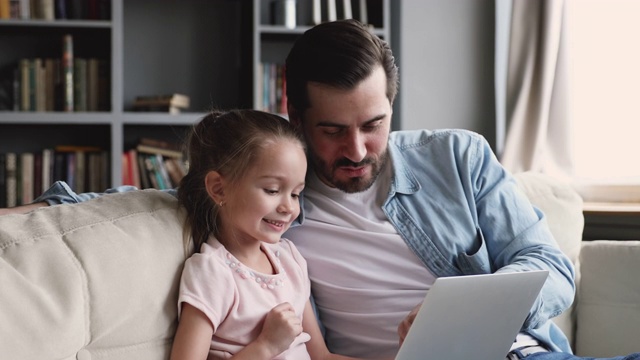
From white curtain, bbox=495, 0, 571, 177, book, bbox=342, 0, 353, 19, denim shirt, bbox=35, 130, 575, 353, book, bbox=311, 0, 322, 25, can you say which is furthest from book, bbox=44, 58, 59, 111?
denim shirt, bbox=35, 130, 575, 353

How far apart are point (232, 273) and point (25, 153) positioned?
2549mm

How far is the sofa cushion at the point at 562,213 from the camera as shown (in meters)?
2.24

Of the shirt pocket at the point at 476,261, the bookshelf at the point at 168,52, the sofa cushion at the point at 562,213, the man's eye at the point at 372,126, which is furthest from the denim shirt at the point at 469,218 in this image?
the bookshelf at the point at 168,52

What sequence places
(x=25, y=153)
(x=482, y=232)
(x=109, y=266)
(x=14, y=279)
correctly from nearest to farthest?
(x=14, y=279)
(x=109, y=266)
(x=482, y=232)
(x=25, y=153)

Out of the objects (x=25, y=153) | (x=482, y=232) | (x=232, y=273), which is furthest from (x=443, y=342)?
(x=25, y=153)

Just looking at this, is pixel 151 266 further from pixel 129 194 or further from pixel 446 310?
pixel 446 310

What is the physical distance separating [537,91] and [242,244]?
2354 millimetres

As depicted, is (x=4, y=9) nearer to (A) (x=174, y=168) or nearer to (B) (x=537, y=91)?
(A) (x=174, y=168)

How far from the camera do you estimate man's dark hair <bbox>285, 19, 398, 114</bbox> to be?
5.46 ft

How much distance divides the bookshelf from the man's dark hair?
1.87 metres

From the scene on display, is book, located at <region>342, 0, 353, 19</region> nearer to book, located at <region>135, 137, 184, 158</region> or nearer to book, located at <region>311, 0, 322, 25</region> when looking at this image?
book, located at <region>311, 0, 322, 25</region>

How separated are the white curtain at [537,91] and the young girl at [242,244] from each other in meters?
2.17

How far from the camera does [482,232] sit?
174cm

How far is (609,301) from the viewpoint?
218cm
